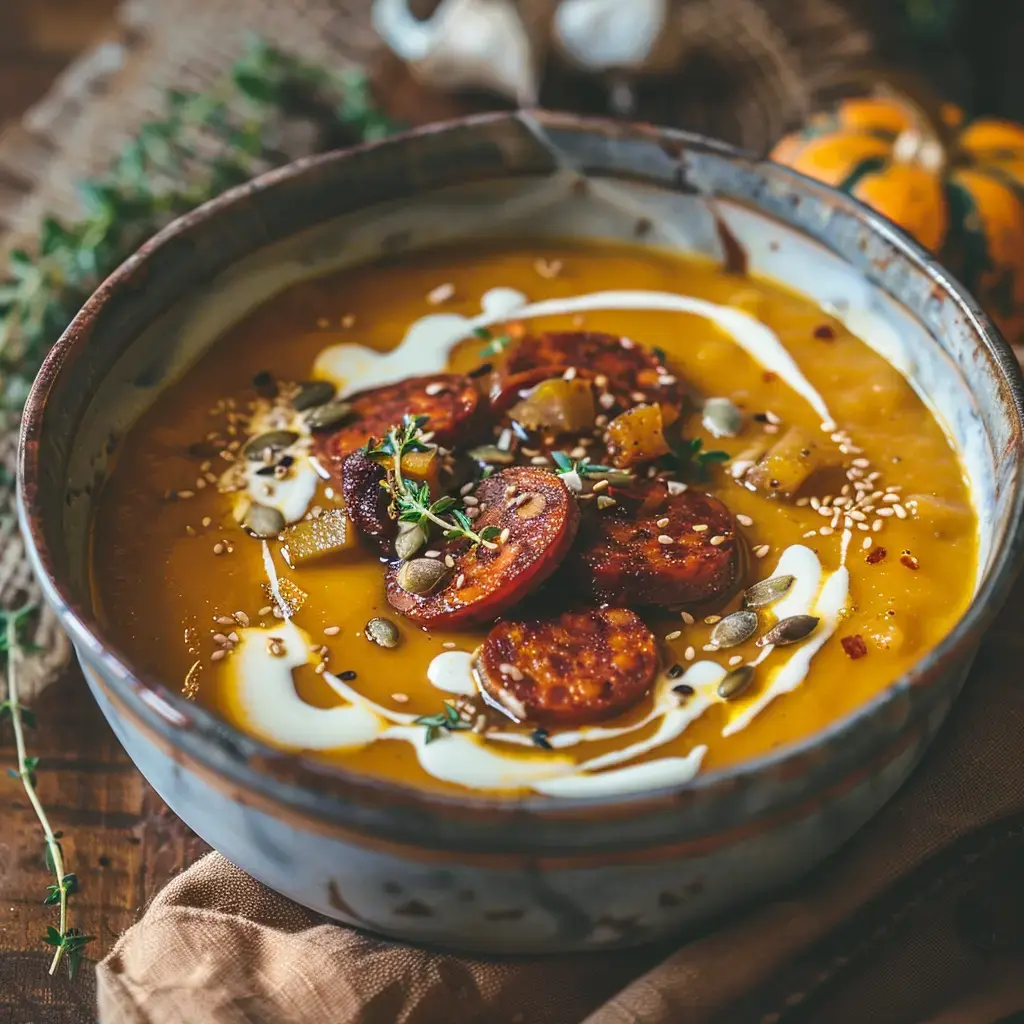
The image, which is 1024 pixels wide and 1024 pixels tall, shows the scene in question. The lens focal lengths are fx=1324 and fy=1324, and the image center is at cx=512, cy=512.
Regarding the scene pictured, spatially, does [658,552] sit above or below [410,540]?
below

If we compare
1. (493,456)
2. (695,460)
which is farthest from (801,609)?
(493,456)

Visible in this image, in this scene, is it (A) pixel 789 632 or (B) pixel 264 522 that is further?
(B) pixel 264 522

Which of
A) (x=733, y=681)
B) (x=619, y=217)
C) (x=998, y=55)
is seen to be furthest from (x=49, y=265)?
(x=998, y=55)

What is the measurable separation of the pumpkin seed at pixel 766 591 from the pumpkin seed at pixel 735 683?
0.15m

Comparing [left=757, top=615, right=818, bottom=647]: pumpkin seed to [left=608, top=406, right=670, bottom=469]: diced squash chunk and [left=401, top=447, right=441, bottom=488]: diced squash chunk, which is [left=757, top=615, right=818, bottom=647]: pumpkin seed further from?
[left=401, top=447, right=441, bottom=488]: diced squash chunk

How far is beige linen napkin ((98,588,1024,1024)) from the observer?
1852 millimetres

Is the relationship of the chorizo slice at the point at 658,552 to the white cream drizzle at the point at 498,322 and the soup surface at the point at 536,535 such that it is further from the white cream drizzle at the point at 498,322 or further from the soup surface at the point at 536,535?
the white cream drizzle at the point at 498,322

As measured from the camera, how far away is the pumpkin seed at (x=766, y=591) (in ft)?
6.97

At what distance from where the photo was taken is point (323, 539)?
2197 mm

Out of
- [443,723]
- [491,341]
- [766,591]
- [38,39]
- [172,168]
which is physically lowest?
[766,591]

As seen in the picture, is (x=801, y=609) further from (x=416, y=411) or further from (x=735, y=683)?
(x=416, y=411)

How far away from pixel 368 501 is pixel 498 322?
2.28 feet

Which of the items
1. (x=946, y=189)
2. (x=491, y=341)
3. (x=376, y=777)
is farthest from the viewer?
(x=946, y=189)

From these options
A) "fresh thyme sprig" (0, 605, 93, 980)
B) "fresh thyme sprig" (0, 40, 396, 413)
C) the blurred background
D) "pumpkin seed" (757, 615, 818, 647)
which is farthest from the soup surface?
the blurred background
